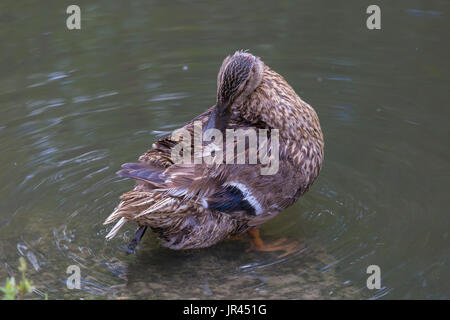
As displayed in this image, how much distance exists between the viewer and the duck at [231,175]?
4.99 m

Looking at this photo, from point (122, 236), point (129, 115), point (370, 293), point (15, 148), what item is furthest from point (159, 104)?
point (370, 293)

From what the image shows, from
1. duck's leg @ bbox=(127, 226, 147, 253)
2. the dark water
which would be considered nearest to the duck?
duck's leg @ bbox=(127, 226, 147, 253)

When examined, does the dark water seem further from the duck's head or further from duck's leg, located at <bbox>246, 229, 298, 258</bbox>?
the duck's head

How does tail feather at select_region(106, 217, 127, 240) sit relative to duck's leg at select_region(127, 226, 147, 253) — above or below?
above

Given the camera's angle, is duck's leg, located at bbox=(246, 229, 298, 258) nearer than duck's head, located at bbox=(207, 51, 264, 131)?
No

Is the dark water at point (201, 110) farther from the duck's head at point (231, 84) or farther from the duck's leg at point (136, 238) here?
the duck's head at point (231, 84)

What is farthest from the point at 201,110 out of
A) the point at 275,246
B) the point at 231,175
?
the point at 275,246

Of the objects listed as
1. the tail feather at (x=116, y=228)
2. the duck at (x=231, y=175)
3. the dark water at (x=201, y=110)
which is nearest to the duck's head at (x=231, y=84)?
the duck at (x=231, y=175)

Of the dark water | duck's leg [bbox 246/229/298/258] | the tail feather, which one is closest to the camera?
the dark water

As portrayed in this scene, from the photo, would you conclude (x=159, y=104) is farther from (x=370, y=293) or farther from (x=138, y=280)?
(x=370, y=293)

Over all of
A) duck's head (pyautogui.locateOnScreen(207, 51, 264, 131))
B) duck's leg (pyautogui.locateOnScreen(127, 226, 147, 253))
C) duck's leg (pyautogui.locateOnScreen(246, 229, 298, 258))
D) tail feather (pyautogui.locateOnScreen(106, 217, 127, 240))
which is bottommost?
duck's leg (pyautogui.locateOnScreen(246, 229, 298, 258))

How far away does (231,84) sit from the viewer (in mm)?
5023

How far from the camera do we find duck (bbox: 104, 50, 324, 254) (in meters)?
4.99
